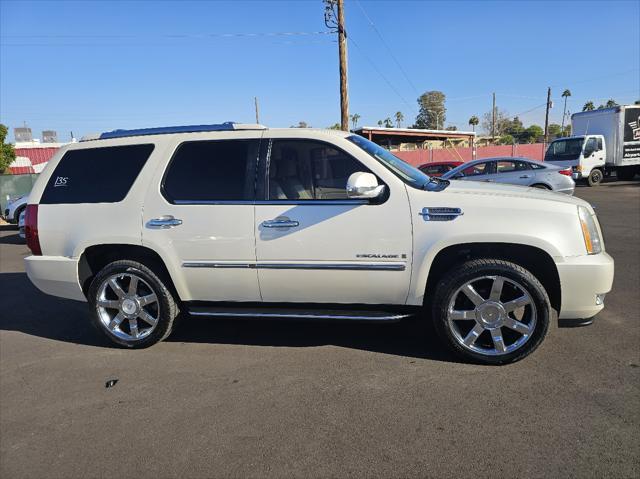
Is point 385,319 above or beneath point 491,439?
above

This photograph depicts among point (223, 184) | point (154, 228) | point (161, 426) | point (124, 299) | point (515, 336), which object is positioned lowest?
point (161, 426)

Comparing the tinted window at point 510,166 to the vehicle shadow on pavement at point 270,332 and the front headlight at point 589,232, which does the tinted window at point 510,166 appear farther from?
the front headlight at point 589,232

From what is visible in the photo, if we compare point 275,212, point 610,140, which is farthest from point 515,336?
point 610,140

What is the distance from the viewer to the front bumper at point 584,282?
3270 millimetres

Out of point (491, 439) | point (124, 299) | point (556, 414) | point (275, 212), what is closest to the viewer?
point (491, 439)

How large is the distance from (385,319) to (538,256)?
127 centimetres

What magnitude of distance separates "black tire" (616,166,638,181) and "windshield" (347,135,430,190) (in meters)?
21.1

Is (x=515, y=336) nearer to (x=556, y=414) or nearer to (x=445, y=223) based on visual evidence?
(x=556, y=414)

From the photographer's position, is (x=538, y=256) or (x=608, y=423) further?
(x=538, y=256)

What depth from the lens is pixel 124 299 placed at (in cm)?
405

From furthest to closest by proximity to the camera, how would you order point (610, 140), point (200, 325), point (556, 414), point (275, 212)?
1. point (610, 140)
2. point (200, 325)
3. point (275, 212)
4. point (556, 414)

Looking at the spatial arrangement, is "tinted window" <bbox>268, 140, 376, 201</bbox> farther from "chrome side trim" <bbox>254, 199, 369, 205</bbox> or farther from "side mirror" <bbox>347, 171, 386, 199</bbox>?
"side mirror" <bbox>347, 171, 386, 199</bbox>

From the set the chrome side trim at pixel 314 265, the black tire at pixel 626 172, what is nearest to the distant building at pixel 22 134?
the black tire at pixel 626 172

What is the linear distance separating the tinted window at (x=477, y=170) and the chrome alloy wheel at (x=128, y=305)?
37.3 feet
